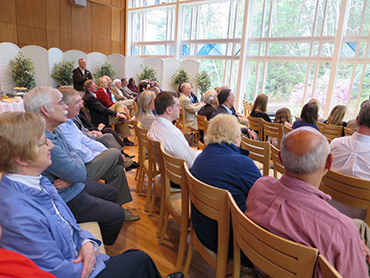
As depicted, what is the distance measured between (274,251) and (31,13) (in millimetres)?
14430

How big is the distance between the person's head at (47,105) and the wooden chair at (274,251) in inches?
60.8

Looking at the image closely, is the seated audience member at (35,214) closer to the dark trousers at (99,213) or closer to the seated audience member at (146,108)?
the dark trousers at (99,213)

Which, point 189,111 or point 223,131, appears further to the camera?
point 189,111

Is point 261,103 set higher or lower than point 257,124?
higher

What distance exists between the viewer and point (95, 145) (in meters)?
2.99

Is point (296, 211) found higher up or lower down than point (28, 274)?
higher up

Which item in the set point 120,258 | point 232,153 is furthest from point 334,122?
Result: point 120,258

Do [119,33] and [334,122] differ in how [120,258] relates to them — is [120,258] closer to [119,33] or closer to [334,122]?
[334,122]

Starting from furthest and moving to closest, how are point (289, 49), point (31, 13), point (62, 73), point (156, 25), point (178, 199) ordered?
point (156, 25), point (31, 13), point (62, 73), point (289, 49), point (178, 199)

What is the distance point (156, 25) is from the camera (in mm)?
14133

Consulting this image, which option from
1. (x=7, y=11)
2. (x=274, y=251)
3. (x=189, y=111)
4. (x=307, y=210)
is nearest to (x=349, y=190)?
(x=307, y=210)

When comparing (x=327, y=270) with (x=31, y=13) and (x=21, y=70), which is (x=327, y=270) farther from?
(x=31, y=13)

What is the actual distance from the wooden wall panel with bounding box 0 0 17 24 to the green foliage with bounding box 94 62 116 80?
4.14 m

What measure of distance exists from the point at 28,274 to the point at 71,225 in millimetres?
532
